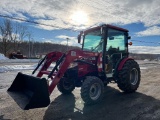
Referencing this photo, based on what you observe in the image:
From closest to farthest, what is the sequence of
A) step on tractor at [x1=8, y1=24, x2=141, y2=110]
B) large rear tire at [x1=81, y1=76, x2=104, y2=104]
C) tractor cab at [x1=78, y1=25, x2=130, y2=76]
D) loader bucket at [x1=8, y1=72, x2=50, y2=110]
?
loader bucket at [x1=8, y1=72, x2=50, y2=110] → step on tractor at [x1=8, y1=24, x2=141, y2=110] → large rear tire at [x1=81, y1=76, x2=104, y2=104] → tractor cab at [x1=78, y1=25, x2=130, y2=76]

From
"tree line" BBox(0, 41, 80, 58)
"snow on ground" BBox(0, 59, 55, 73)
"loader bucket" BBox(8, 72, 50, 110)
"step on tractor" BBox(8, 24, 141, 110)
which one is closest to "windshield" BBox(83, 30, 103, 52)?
"step on tractor" BBox(8, 24, 141, 110)

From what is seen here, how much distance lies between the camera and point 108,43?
21.1ft

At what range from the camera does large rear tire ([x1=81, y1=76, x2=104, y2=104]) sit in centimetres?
507

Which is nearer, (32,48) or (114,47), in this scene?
(114,47)

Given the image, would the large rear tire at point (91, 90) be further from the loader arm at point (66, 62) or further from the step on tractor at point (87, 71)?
the loader arm at point (66, 62)

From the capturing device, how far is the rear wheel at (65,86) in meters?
6.59

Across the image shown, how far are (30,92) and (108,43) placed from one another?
3242mm

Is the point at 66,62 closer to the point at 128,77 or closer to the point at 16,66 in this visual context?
the point at 128,77

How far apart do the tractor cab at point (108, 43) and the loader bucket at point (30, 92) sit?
2.58m

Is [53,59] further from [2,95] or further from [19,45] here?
[19,45]

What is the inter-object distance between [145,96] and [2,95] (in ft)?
17.2

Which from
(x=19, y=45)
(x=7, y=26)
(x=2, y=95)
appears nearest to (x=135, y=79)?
(x=2, y=95)

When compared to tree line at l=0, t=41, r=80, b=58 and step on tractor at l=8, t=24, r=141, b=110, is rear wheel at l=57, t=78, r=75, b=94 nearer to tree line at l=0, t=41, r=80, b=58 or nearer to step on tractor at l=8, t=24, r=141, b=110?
step on tractor at l=8, t=24, r=141, b=110

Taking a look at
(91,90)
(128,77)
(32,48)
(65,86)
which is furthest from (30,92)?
(32,48)
